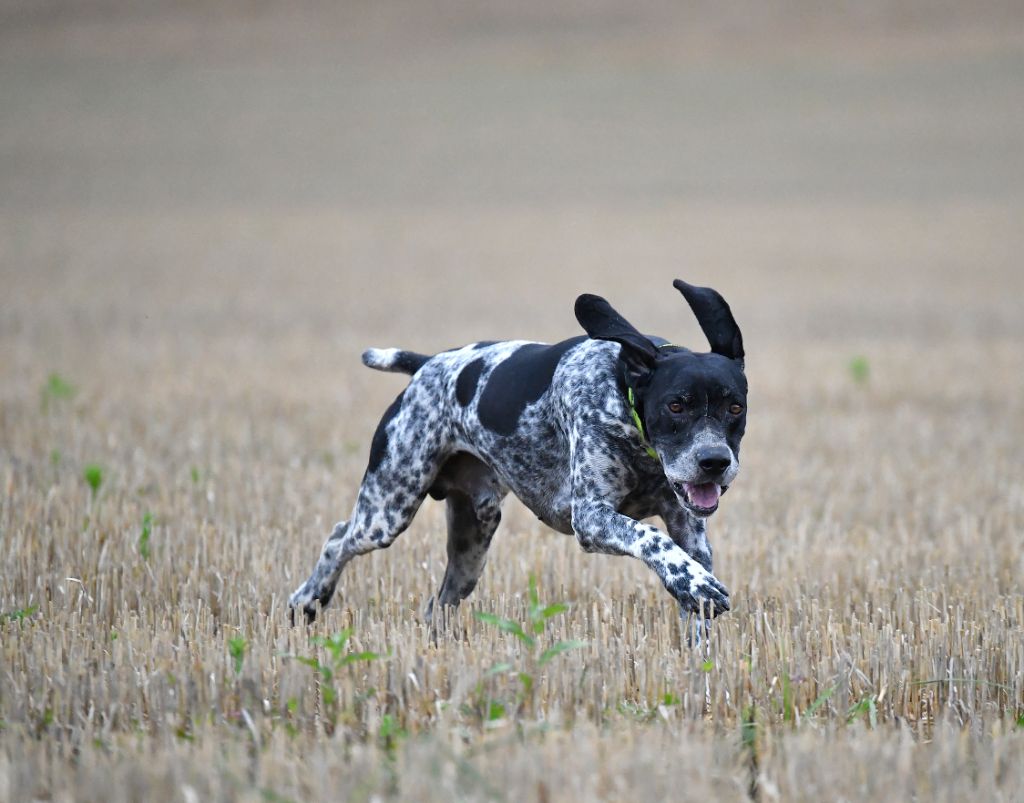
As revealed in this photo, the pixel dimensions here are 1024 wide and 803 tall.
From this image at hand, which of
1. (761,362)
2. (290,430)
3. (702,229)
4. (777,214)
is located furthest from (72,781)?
(777,214)

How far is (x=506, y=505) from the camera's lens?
9305 millimetres

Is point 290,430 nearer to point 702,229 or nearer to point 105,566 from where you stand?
point 105,566

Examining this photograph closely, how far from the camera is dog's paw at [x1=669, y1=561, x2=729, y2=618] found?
4793mm

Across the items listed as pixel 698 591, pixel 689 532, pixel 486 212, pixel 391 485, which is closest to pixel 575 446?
pixel 689 532

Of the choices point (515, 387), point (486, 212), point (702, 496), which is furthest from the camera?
point (486, 212)

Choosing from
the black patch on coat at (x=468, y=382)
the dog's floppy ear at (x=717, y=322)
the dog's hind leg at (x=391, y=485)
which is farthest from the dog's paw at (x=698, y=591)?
the dog's hind leg at (x=391, y=485)

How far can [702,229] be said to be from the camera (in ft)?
115

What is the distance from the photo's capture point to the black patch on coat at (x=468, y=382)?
587 centimetres

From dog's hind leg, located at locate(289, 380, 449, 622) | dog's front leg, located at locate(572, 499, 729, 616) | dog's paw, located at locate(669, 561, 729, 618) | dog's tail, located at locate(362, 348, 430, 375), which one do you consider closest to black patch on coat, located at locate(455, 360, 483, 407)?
dog's hind leg, located at locate(289, 380, 449, 622)

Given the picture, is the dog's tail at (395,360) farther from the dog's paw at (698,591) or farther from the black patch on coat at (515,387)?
the dog's paw at (698,591)

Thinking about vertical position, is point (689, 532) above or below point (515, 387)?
below

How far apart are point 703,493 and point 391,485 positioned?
169 centimetres

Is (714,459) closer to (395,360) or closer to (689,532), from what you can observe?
(689,532)

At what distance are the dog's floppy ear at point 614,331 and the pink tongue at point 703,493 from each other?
1.77ft
